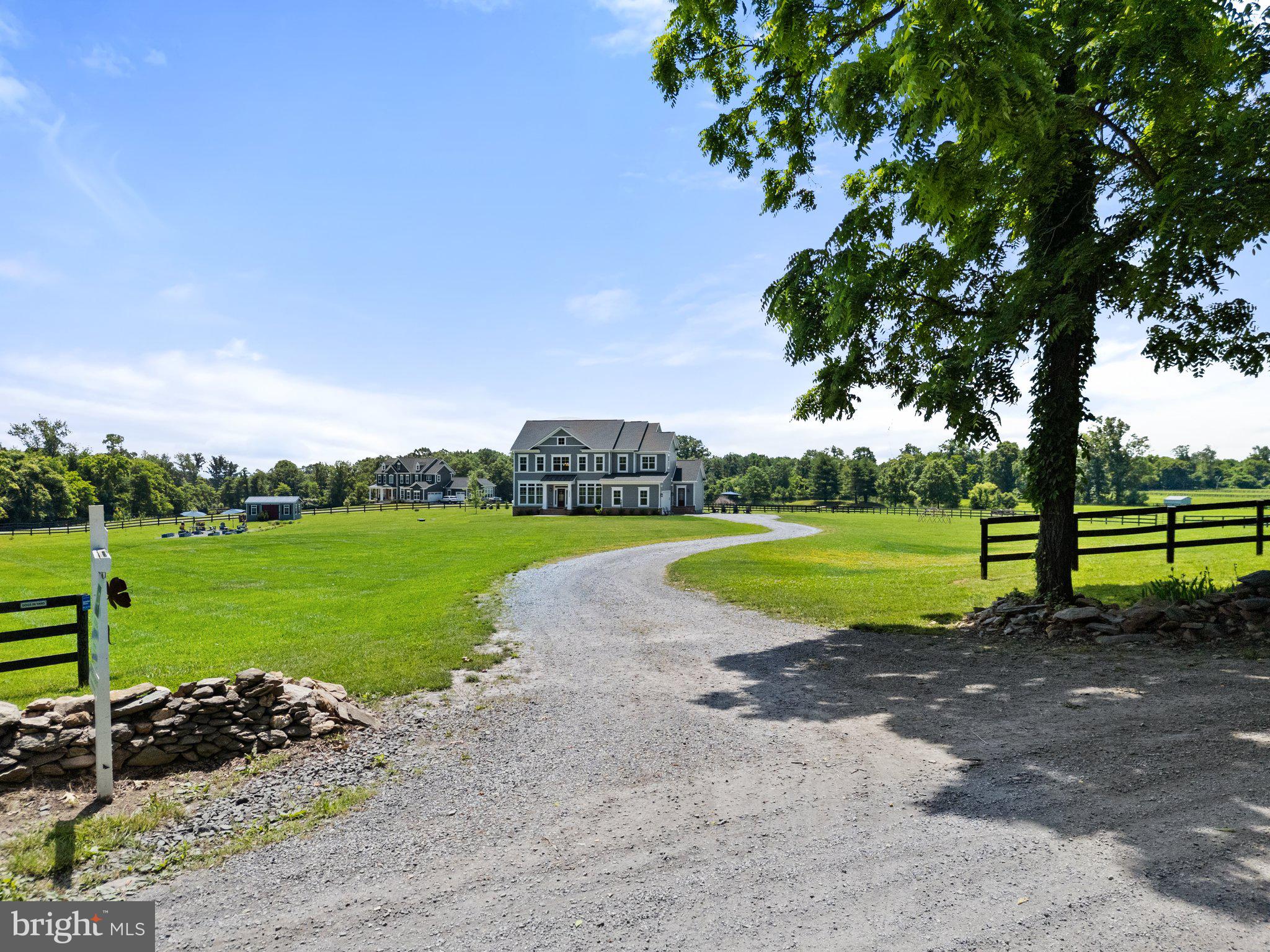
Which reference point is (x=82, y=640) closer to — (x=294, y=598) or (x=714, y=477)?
(x=294, y=598)

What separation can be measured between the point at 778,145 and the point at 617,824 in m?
11.6

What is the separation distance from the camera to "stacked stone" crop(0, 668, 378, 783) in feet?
19.7

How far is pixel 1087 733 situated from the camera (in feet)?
21.1

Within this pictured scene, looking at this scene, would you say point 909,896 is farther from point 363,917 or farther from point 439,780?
point 439,780

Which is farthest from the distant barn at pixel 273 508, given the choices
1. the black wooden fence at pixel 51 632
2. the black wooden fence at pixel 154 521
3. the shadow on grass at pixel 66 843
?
the shadow on grass at pixel 66 843

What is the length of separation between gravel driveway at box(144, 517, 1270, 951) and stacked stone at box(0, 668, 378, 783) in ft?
3.79

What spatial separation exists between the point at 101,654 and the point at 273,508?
71372 mm

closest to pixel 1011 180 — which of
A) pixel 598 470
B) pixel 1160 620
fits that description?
pixel 1160 620

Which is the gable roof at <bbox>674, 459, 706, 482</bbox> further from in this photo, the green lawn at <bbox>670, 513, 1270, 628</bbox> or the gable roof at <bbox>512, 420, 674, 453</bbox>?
the green lawn at <bbox>670, 513, 1270, 628</bbox>

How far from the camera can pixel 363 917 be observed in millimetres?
3973

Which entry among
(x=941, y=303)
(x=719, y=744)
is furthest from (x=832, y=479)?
(x=719, y=744)

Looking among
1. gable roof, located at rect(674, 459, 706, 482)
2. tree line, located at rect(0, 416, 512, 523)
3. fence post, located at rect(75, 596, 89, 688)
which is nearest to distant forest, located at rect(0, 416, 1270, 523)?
tree line, located at rect(0, 416, 512, 523)

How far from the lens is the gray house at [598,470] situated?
6234cm

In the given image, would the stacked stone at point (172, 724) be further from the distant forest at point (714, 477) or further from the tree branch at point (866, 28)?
the distant forest at point (714, 477)
